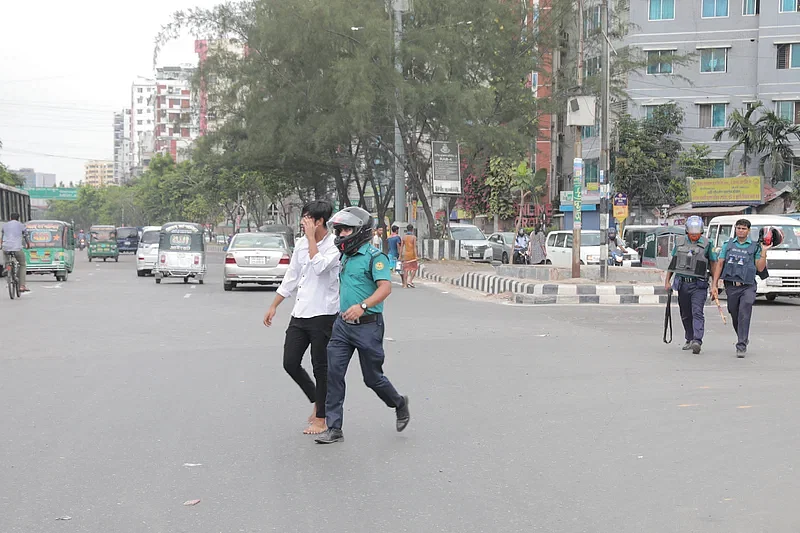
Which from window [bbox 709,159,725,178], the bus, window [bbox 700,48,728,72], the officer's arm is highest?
window [bbox 700,48,728,72]

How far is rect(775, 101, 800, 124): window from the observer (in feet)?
174

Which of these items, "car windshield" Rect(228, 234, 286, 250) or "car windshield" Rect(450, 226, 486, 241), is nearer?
"car windshield" Rect(228, 234, 286, 250)

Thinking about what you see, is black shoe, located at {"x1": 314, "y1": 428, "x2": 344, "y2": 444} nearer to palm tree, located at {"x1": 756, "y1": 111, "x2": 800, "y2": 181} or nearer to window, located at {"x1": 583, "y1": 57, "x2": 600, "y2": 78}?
window, located at {"x1": 583, "y1": 57, "x2": 600, "y2": 78}

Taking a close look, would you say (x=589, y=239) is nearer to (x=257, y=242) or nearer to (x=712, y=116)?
(x=257, y=242)

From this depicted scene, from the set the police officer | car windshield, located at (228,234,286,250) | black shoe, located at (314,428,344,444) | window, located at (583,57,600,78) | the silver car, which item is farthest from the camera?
window, located at (583,57,600,78)

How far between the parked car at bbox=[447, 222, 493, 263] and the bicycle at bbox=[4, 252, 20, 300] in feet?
78.3

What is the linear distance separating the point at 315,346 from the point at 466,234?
39022mm

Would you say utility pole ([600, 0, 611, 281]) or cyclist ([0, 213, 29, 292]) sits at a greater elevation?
utility pole ([600, 0, 611, 281])

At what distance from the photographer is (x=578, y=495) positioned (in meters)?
6.02

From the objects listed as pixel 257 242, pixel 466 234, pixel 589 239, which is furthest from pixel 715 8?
pixel 257 242

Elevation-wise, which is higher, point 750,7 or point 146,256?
point 750,7

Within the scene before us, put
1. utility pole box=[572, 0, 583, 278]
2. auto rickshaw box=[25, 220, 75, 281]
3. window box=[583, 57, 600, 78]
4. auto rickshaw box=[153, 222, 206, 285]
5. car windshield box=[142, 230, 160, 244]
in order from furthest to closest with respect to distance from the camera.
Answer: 1. window box=[583, 57, 600, 78]
2. car windshield box=[142, 230, 160, 244]
3. auto rickshaw box=[25, 220, 75, 281]
4. auto rickshaw box=[153, 222, 206, 285]
5. utility pole box=[572, 0, 583, 278]

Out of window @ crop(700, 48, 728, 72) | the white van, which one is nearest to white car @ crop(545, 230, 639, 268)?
the white van

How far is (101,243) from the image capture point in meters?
56.4
